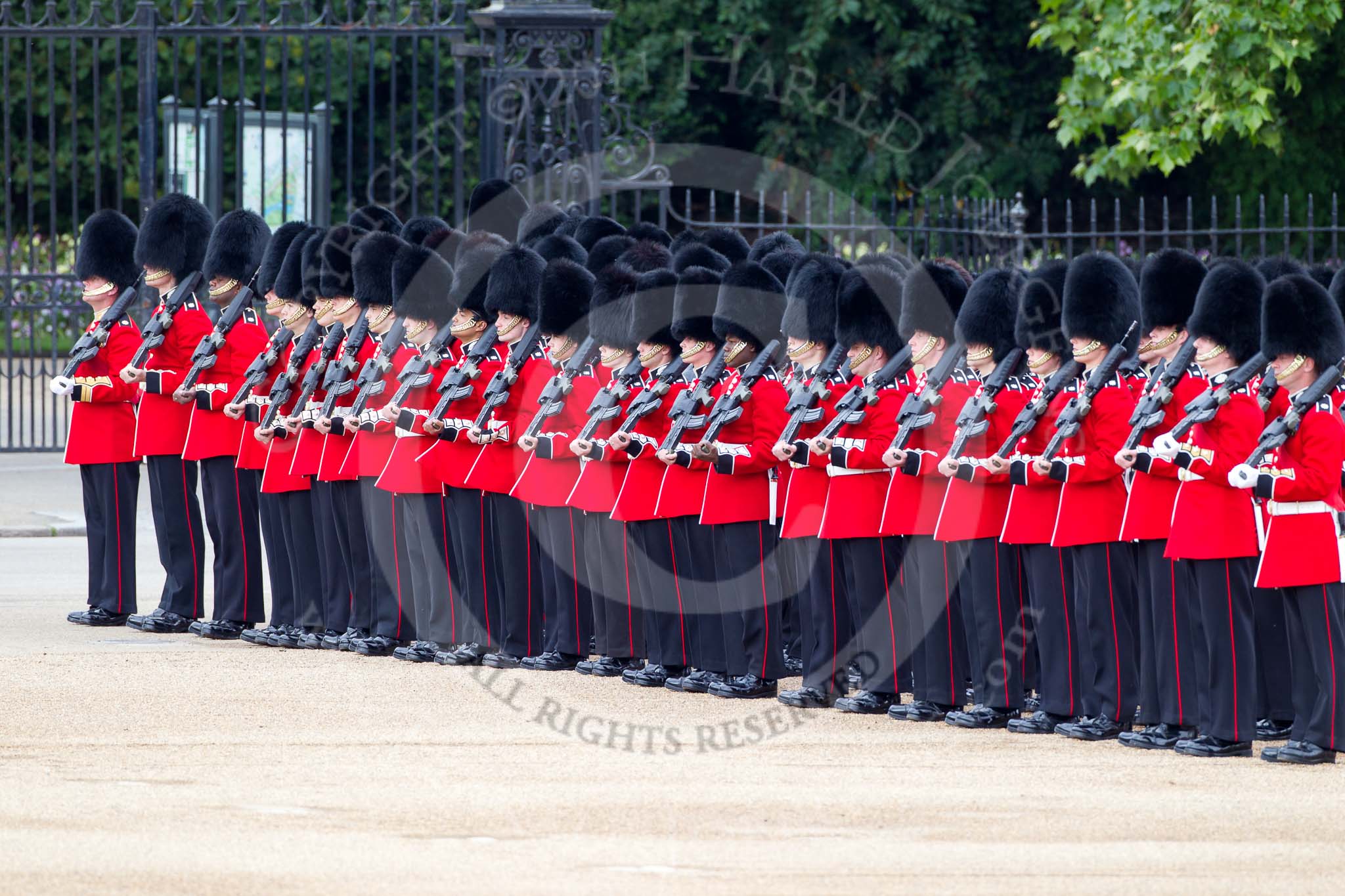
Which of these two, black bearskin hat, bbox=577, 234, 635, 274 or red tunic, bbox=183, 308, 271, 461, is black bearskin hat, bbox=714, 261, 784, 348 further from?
red tunic, bbox=183, 308, 271, 461

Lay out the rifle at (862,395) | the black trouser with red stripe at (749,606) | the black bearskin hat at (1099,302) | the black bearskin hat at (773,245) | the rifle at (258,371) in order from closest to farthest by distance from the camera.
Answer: the black bearskin hat at (1099,302) → the rifle at (862,395) → the black trouser with red stripe at (749,606) → the rifle at (258,371) → the black bearskin hat at (773,245)

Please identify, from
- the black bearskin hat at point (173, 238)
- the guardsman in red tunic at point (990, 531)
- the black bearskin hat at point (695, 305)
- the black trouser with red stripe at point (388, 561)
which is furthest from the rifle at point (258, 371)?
the guardsman in red tunic at point (990, 531)

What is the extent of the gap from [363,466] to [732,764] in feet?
7.74

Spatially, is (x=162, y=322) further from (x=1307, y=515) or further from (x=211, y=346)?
(x=1307, y=515)

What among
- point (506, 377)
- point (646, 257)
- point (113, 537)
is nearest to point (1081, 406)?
point (506, 377)

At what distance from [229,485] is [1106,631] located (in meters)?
3.54

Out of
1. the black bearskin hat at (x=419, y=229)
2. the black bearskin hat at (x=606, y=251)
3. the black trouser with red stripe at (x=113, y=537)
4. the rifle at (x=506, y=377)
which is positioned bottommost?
the black trouser with red stripe at (x=113, y=537)

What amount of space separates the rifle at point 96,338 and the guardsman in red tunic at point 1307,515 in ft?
14.6

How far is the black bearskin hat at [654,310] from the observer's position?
763cm

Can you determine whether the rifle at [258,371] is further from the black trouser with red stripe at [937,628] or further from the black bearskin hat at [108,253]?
the black trouser with red stripe at [937,628]

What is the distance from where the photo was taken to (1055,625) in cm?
677

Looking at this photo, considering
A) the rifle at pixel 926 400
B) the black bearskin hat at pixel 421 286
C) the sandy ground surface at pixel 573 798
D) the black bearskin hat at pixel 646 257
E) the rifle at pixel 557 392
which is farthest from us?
the black bearskin hat at pixel 646 257

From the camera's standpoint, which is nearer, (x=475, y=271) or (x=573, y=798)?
(x=573, y=798)

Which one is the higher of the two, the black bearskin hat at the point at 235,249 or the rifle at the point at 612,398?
the black bearskin hat at the point at 235,249
